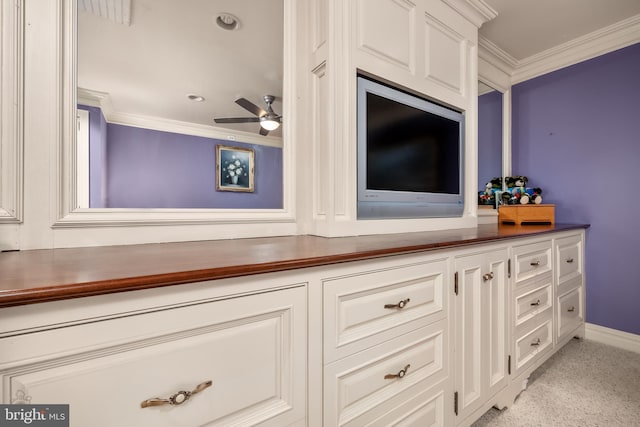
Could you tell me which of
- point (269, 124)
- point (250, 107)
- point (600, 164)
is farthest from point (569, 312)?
point (250, 107)

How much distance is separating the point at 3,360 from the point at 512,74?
3.63m

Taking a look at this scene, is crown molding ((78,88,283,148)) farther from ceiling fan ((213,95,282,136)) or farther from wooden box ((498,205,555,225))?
wooden box ((498,205,555,225))

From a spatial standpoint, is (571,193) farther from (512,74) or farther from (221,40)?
(221,40)

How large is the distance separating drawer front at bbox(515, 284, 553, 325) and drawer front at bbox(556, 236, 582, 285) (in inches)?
8.2

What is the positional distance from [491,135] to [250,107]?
249 centimetres

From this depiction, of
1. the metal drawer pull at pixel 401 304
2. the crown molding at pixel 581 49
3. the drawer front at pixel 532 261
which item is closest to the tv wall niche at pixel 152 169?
the metal drawer pull at pixel 401 304

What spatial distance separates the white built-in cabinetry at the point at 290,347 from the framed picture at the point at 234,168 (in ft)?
2.12

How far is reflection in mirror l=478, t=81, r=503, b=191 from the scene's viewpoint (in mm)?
2688

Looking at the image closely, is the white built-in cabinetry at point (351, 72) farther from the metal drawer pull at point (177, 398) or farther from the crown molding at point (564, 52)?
the crown molding at point (564, 52)

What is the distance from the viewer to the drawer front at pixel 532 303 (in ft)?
4.89

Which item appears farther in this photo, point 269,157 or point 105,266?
point 269,157

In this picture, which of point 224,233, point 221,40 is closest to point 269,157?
point 224,233

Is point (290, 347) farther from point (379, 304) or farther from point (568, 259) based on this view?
point (568, 259)

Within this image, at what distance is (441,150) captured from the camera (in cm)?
174
